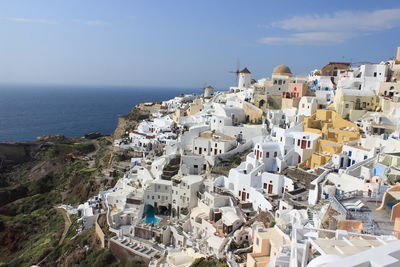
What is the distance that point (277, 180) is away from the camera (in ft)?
79.8

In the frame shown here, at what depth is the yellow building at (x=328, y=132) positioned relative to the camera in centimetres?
2558

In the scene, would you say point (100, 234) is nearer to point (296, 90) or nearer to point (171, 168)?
point (171, 168)

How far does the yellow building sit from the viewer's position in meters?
25.6

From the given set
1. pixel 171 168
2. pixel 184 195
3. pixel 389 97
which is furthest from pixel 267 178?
pixel 389 97

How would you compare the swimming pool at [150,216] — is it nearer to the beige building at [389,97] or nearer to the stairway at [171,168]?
the stairway at [171,168]

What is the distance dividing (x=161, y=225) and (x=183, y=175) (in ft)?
18.7

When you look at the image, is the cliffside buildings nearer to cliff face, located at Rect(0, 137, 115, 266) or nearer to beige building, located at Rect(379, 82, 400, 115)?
beige building, located at Rect(379, 82, 400, 115)

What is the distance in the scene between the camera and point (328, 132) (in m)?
27.3

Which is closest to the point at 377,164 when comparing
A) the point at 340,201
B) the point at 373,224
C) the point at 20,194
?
the point at 340,201

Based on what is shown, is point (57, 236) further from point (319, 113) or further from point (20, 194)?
point (319, 113)

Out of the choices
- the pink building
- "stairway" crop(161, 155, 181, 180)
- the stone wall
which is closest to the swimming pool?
"stairway" crop(161, 155, 181, 180)

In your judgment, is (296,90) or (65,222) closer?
(65,222)

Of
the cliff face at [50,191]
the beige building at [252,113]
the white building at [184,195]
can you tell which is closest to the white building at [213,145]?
the beige building at [252,113]

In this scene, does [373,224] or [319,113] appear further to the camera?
[319,113]
